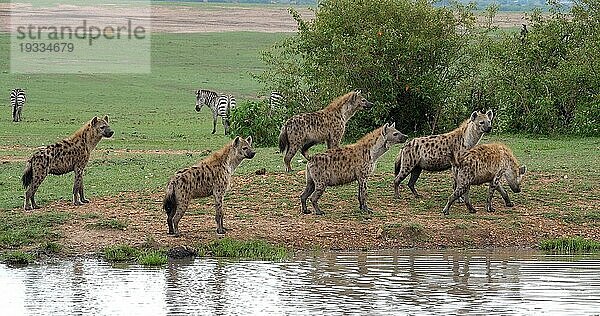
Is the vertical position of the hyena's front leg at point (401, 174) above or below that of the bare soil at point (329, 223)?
above

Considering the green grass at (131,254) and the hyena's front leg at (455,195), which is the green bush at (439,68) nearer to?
→ the hyena's front leg at (455,195)

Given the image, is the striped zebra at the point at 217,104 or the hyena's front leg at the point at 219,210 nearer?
the hyena's front leg at the point at 219,210

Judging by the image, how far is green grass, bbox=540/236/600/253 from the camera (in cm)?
1034

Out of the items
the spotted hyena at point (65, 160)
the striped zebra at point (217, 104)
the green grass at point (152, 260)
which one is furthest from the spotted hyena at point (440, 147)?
the striped zebra at point (217, 104)

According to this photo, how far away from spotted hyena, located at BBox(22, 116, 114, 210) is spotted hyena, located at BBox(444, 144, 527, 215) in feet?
12.4

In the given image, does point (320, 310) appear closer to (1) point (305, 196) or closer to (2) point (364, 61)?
(1) point (305, 196)

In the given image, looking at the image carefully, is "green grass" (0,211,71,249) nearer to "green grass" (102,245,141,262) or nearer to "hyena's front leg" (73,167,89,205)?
"hyena's front leg" (73,167,89,205)

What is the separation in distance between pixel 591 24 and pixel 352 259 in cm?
1218

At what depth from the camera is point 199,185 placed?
33.9 ft

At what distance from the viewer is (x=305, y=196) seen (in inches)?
446

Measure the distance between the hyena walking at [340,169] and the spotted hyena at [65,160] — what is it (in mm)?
2356

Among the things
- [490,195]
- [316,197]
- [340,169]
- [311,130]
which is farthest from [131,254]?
[311,130]

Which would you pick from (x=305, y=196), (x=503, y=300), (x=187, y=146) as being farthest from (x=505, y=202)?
(x=187, y=146)

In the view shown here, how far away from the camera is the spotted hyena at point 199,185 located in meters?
10.2
